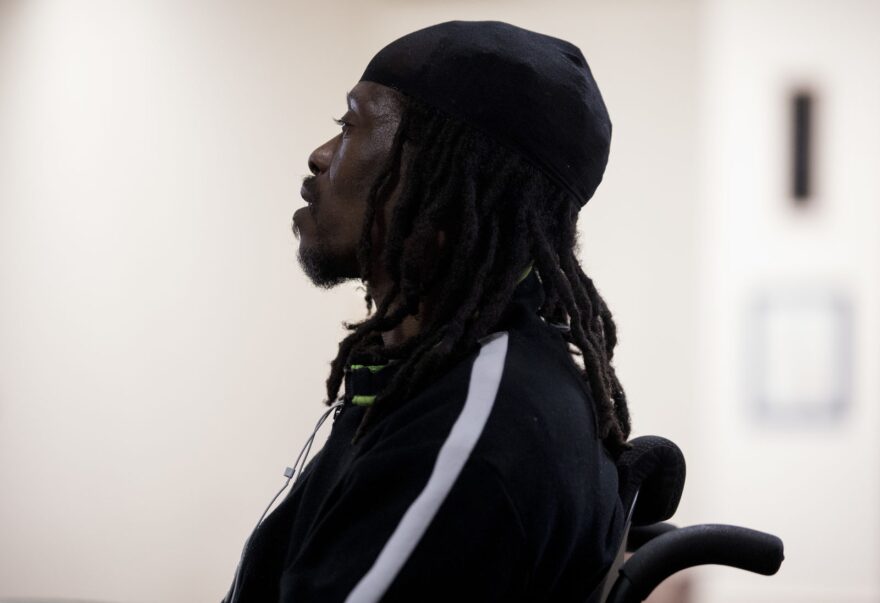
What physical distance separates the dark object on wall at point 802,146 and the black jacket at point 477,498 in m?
2.96

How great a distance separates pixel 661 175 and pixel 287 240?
1.22 metres

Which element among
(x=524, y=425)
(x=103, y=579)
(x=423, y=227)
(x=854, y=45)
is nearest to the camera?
(x=524, y=425)

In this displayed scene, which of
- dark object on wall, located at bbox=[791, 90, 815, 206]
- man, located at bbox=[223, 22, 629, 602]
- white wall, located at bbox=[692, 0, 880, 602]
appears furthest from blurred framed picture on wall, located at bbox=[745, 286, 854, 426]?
man, located at bbox=[223, 22, 629, 602]

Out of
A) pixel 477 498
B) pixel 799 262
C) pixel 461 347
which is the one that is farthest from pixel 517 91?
pixel 799 262

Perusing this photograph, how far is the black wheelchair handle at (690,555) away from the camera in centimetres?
95

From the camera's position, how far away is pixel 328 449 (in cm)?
109

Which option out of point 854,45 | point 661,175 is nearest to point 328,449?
point 661,175

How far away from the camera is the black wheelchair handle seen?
95 cm

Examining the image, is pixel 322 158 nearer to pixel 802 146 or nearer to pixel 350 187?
pixel 350 187

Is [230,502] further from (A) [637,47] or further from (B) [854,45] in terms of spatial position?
(B) [854,45]

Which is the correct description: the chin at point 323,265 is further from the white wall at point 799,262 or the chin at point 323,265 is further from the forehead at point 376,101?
the white wall at point 799,262

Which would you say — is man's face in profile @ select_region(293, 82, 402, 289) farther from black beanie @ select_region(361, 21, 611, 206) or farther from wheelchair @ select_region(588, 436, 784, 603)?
wheelchair @ select_region(588, 436, 784, 603)

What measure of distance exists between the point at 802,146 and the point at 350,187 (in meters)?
2.95

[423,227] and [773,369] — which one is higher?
[423,227]
